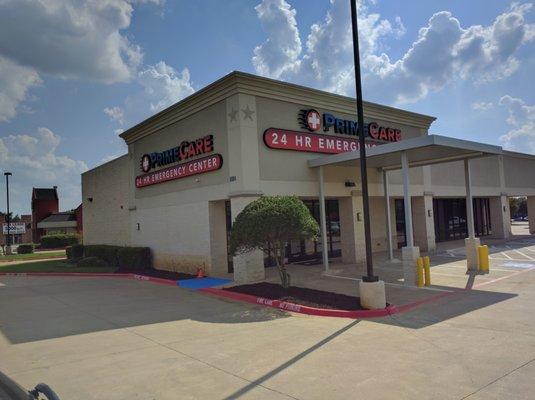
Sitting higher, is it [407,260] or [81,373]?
[407,260]

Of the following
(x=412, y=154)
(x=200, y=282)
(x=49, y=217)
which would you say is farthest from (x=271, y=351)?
(x=49, y=217)

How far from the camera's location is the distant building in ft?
203

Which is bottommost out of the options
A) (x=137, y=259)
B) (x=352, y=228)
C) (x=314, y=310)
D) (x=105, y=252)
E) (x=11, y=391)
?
(x=11, y=391)

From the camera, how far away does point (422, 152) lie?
1551 cm

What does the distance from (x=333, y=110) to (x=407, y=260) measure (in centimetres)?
825

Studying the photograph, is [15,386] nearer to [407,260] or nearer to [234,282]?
[234,282]

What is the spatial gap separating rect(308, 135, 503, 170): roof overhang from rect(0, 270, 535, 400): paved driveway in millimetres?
4596

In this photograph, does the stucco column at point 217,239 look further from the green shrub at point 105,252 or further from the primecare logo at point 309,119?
the green shrub at point 105,252

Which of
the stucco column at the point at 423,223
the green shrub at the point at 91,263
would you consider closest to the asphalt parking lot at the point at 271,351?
the stucco column at the point at 423,223

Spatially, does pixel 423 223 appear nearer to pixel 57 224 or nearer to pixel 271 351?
pixel 271 351

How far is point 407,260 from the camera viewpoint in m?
13.9

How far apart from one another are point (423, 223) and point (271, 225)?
13.9 metres

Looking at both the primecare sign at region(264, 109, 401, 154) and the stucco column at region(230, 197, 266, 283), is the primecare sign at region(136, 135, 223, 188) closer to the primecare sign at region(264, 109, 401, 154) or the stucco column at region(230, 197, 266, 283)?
the stucco column at region(230, 197, 266, 283)

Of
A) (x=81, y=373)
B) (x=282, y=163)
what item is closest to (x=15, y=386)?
(x=81, y=373)
